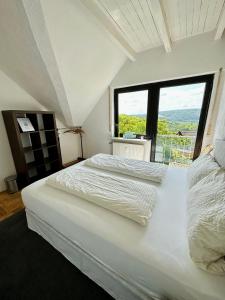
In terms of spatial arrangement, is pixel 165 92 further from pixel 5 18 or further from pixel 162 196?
pixel 5 18

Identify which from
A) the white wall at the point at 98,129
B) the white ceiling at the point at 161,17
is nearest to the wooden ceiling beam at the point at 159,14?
the white ceiling at the point at 161,17

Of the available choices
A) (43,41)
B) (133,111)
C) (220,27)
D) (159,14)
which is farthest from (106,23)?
(133,111)

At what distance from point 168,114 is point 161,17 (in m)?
1.57

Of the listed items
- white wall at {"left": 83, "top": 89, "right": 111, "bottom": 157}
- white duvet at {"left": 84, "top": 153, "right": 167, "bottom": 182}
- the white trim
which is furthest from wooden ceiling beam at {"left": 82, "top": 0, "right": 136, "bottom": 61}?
white duvet at {"left": 84, "top": 153, "right": 167, "bottom": 182}

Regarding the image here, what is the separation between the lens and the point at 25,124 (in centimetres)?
239

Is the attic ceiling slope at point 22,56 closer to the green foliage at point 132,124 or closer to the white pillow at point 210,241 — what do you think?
the green foliage at point 132,124

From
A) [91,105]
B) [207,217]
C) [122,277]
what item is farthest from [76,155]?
[207,217]

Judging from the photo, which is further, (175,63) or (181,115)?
(181,115)

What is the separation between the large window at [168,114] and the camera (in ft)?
7.96

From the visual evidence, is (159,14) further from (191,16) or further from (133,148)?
(133,148)

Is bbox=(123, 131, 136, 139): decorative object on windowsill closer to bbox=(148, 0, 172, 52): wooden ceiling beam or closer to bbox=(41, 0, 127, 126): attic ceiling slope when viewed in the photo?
bbox=(41, 0, 127, 126): attic ceiling slope

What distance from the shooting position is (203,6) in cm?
152

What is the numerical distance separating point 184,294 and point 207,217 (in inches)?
15.6

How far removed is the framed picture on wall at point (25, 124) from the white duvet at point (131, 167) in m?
1.32
